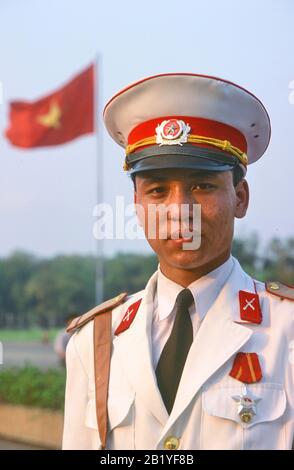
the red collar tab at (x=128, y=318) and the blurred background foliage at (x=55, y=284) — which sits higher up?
the blurred background foliage at (x=55, y=284)

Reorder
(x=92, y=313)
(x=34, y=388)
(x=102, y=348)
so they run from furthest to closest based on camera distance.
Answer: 1. (x=34, y=388)
2. (x=92, y=313)
3. (x=102, y=348)

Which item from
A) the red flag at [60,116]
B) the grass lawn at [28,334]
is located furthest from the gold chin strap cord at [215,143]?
the grass lawn at [28,334]

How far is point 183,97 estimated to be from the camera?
1837 millimetres

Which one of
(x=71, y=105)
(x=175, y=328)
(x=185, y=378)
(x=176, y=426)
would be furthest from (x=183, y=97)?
(x=71, y=105)

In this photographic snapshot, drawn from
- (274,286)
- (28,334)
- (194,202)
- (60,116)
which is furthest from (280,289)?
(28,334)

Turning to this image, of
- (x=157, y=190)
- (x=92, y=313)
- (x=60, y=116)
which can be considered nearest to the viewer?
(x=157, y=190)

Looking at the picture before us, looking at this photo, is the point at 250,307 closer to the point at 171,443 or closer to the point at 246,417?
the point at 246,417

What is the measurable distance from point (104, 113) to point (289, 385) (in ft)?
2.99

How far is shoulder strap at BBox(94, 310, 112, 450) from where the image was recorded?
181 cm

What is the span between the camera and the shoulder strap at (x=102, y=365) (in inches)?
71.2

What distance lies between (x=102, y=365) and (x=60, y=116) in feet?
30.8

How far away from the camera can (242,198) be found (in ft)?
6.17

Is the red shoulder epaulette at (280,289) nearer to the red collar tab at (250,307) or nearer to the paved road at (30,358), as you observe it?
the red collar tab at (250,307)
